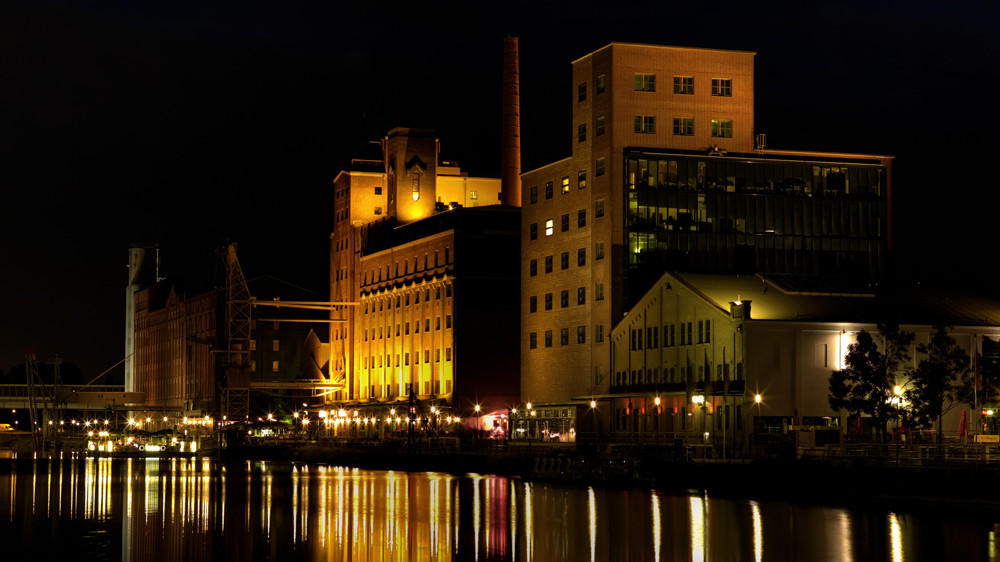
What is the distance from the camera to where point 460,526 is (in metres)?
60.6

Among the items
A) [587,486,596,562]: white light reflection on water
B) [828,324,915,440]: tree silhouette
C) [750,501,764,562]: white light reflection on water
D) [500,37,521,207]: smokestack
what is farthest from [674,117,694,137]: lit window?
[750,501,764,562]: white light reflection on water

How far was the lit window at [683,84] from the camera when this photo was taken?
12038cm

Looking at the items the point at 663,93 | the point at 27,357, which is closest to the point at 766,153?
the point at 663,93

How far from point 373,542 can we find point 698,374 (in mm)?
49102

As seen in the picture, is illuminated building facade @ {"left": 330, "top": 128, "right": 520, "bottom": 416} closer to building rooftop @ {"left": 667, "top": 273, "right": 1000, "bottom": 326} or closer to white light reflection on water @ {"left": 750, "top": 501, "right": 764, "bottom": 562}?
building rooftop @ {"left": 667, "top": 273, "right": 1000, "bottom": 326}

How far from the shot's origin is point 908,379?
93.7m

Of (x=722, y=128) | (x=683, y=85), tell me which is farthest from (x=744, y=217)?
(x=683, y=85)

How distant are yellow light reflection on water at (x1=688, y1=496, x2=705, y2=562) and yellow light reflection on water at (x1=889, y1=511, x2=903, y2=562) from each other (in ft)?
21.0

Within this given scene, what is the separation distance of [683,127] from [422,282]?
44.2 meters

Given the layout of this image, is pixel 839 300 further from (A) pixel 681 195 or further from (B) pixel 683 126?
(B) pixel 683 126

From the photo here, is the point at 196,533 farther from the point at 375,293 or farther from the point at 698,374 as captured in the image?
the point at 375,293

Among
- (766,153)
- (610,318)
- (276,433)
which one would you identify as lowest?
(276,433)

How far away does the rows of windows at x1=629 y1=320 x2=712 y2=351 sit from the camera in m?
99.8

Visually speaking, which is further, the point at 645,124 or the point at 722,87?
the point at 722,87
